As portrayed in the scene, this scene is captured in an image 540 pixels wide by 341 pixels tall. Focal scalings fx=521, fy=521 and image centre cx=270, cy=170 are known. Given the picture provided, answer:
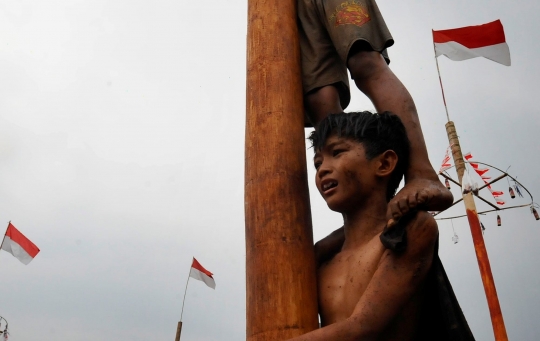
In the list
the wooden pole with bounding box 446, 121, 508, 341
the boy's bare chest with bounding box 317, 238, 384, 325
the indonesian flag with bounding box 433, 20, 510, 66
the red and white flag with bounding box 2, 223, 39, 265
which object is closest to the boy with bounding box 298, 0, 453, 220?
the boy's bare chest with bounding box 317, 238, 384, 325

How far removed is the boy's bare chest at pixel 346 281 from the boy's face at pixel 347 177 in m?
0.22

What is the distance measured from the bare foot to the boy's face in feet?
0.97

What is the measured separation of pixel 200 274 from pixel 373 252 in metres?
17.7

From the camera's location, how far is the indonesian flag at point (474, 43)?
33.9ft

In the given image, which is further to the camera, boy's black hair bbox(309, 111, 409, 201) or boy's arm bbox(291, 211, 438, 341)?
boy's black hair bbox(309, 111, 409, 201)

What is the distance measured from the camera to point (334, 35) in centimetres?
274

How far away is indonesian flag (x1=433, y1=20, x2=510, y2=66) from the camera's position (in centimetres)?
1032

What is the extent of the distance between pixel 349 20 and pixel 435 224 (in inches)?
48.4

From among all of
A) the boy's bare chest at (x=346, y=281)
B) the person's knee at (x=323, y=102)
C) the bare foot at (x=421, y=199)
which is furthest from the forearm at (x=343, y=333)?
the person's knee at (x=323, y=102)

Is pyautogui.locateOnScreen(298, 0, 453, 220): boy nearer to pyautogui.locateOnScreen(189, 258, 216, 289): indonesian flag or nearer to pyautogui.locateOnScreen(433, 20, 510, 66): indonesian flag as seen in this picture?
pyautogui.locateOnScreen(433, 20, 510, 66): indonesian flag

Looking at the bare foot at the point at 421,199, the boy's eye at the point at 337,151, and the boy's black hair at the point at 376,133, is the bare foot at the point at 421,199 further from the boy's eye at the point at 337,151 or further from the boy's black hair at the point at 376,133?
the boy's eye at the point at 337,151

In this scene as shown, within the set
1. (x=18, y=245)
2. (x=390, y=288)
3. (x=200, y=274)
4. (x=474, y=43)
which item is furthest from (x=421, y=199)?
(x=200, y=274)

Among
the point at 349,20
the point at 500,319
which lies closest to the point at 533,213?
the point at 500,319

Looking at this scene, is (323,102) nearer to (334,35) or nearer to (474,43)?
(334,35)
